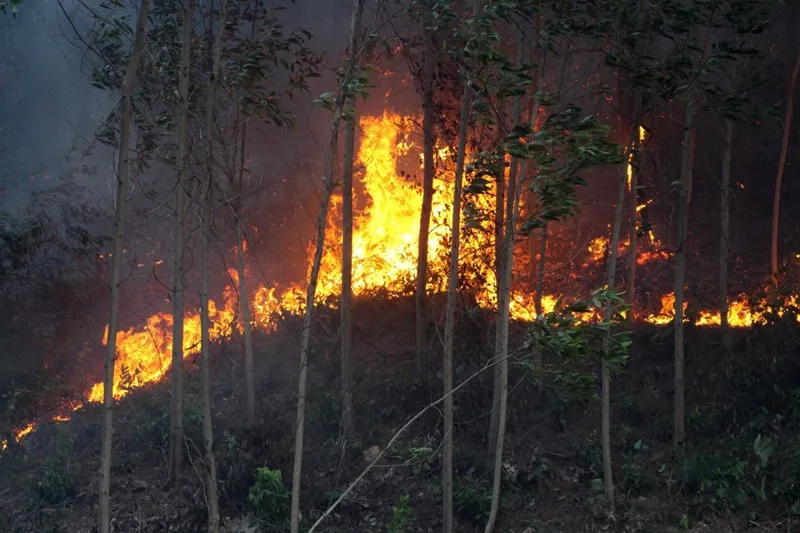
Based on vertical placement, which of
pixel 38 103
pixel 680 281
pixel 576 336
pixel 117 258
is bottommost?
pixel 576 336

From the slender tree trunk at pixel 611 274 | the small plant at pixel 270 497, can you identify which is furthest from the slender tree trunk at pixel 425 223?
the small plant at pixel 270 497

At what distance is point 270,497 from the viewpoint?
518 inches

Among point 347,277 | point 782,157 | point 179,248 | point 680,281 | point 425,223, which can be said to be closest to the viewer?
point 179,248

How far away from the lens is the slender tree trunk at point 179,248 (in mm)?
11344

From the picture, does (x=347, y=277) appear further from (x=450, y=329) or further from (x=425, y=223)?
(x=450, y=329)

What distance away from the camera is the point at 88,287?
2478 cm

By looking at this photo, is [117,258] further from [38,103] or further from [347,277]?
[38,103]

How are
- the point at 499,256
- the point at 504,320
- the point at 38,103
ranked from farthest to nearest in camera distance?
the point at 38,103 → the point at 499,256 → the point at 504,320

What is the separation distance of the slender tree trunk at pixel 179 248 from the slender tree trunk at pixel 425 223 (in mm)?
5400

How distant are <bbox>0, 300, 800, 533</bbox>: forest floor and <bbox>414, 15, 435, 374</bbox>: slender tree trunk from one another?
2.58 feet

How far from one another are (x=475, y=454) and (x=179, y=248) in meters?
7.26

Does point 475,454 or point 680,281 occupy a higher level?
point 680,281

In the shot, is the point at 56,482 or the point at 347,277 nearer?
the point at 56,482

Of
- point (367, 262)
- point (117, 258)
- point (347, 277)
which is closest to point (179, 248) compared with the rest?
point (117, 258)
